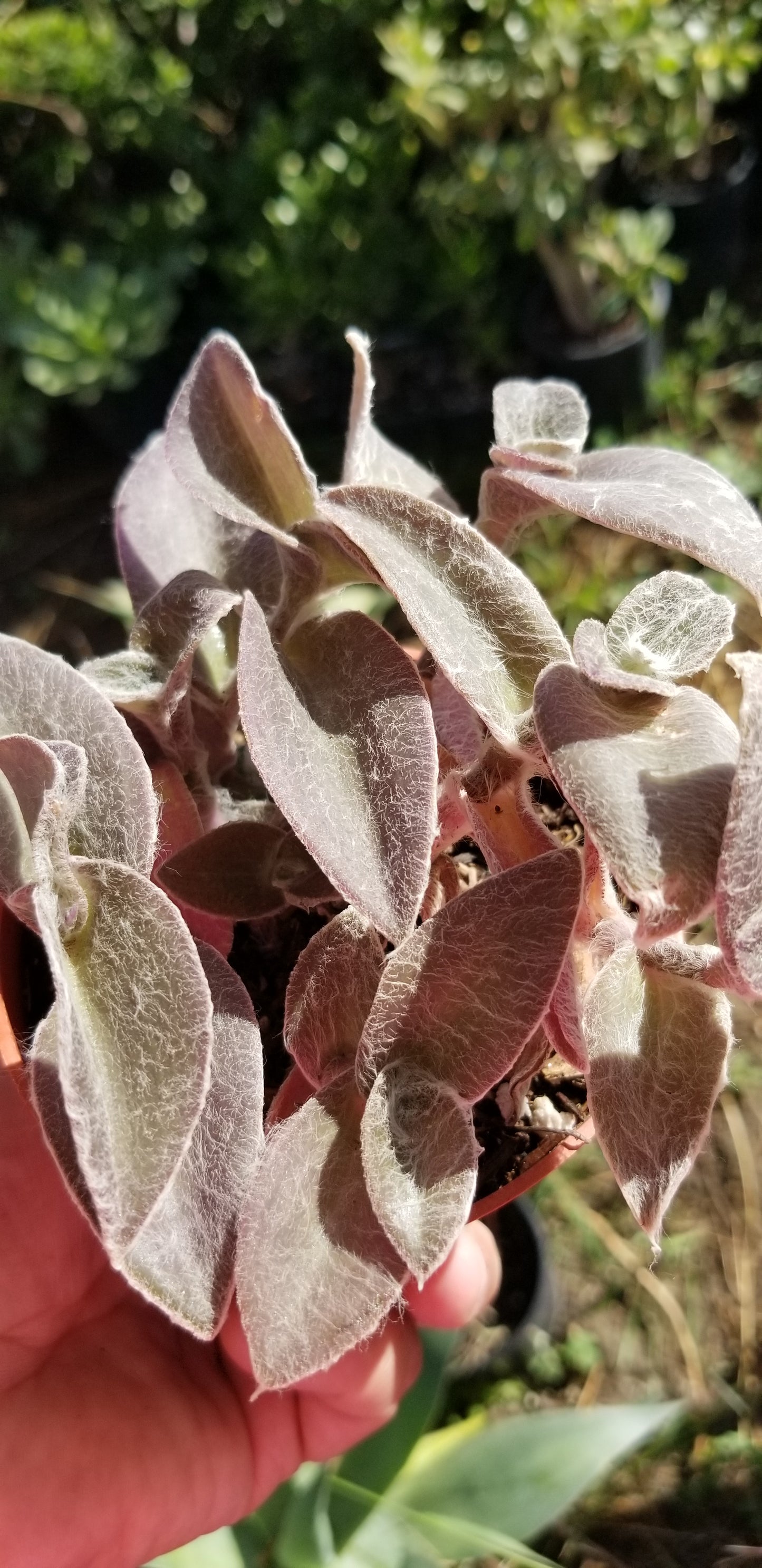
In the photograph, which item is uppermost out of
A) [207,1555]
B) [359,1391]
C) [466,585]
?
[466,585]

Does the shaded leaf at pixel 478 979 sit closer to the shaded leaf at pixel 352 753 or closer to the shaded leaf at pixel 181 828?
the shaded leaf at pixel 352 753

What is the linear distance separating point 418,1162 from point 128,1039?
134 mm

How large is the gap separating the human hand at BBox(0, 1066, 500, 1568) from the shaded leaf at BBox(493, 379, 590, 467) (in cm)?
49

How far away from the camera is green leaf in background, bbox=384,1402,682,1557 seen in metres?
0.82

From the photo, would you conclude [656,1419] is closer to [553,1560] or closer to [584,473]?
[553,1560]

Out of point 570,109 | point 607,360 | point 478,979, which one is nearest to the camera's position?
point 478,979

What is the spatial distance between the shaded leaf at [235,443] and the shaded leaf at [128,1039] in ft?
0.75

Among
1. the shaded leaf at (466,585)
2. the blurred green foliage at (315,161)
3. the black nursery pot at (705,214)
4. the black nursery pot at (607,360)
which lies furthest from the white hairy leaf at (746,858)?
the black nursery pot at (705,214)

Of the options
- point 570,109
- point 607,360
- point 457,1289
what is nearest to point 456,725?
point 457,1289

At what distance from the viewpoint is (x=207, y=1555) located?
794 millimetres

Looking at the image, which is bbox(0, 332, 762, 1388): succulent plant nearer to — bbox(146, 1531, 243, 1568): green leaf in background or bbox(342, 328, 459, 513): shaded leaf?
bbox(342, 328, 459, 513): shaded leaf

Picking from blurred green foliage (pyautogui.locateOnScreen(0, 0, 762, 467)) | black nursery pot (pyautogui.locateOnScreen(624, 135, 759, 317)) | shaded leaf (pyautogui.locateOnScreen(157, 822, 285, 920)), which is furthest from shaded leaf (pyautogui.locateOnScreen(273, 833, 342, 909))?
black nursery pot (pyautogui.locateOnScreen(624, 135, 759, 317))

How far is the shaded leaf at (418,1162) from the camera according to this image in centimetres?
43

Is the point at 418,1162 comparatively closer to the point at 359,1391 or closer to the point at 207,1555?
the point at 359,1391
